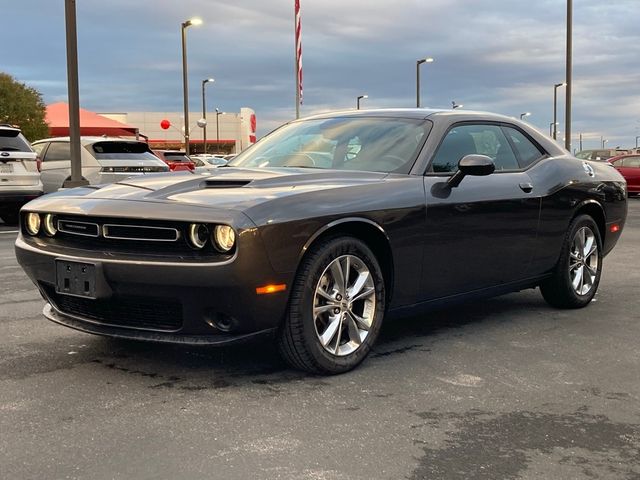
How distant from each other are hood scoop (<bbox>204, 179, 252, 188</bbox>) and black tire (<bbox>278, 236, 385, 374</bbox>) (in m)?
0.53

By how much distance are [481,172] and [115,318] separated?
220 cm

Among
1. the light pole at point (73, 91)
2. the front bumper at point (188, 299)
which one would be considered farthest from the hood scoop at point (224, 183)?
the light pole at point (73, 91)

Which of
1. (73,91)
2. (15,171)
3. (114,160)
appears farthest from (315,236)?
(73,91)

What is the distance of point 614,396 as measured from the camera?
362 centimetres

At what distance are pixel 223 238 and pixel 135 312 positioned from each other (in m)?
0.62

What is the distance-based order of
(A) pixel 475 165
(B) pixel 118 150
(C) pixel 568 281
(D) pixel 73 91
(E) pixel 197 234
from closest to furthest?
(E) pixel 197 234, (A) pixel 475 165, (C) pixel 568 281, (B) pixel 118 150, (D) pixel 73 91

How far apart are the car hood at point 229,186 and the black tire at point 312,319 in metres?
0.32

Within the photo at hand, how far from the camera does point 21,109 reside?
178ft

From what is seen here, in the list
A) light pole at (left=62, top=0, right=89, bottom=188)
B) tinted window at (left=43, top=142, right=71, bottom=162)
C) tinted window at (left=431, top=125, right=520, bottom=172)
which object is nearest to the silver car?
light pole at (left=62, top=0, right=89, bottom=188)

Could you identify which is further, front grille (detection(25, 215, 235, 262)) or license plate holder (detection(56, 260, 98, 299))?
license plate holder (detection(56, 260, 98, 299))

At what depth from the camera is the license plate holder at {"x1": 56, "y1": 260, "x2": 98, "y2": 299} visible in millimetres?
3584

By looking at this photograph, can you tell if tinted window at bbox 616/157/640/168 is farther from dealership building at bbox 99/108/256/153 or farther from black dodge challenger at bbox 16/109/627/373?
dealership building at bbox 99/108/256/153

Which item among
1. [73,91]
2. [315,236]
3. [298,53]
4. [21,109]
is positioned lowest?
[315,236]

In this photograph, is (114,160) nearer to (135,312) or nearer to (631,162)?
(135,312)
